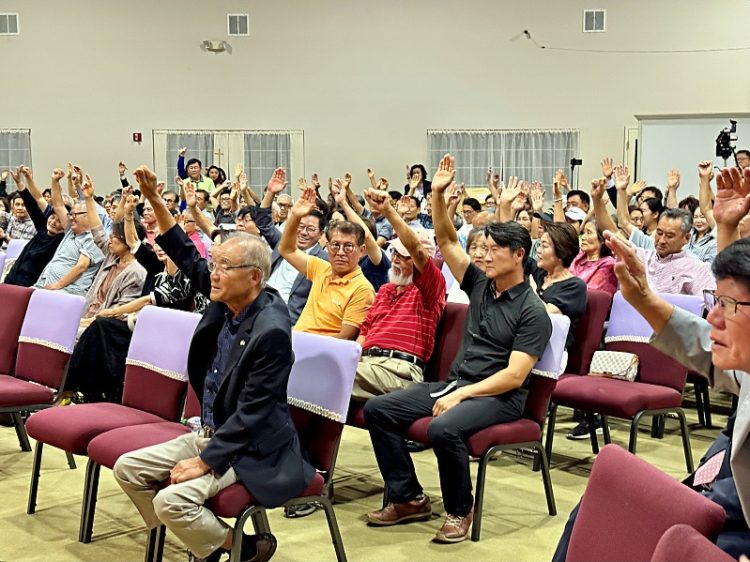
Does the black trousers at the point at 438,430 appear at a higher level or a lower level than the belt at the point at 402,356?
lower

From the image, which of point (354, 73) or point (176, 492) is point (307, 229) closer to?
point (176, 492)

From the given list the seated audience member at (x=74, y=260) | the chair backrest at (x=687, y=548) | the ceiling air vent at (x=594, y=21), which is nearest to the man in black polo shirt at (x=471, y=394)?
the chair backrest at (x=687, y=548)

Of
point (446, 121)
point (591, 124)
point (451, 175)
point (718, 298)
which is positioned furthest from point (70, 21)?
point (718, 298)

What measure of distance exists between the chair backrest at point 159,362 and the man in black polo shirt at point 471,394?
76 cm

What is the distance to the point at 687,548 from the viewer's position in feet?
4.08

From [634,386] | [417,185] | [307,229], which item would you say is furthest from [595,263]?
[417,185]

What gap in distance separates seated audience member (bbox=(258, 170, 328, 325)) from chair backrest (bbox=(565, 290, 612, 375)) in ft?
4.71

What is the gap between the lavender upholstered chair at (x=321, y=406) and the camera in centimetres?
289

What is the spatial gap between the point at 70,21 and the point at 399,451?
39.9 feet

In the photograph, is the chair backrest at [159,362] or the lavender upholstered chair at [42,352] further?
the lavender upholstered chair at [42,352]

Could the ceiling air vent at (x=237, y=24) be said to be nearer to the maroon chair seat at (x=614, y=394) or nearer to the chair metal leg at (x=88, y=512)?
the maroon chair seat at (x=614, y=394)

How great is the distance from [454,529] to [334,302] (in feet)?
4.44

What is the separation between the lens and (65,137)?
1385 centimetres

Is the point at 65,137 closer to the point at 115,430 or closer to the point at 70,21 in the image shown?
the point at 70,21
